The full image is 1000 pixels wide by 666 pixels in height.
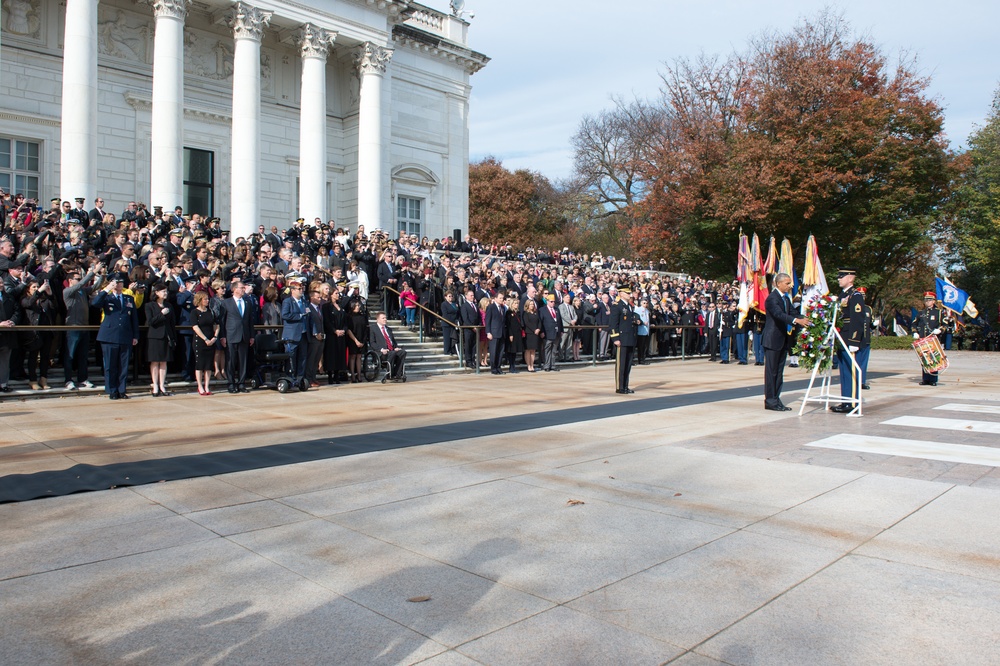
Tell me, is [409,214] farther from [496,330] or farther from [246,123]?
[496,330]

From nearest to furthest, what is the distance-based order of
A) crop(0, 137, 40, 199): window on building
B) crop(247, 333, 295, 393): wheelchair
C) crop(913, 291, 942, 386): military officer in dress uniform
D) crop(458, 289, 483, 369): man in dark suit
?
crop(247, 333, 295, 393): wheelchair < crop(913, 291, 942, 386): military officer in dress uniform < crop(458, 289, 483, 369): man in dark suit < crop(0, 137, 40, 199): window on building

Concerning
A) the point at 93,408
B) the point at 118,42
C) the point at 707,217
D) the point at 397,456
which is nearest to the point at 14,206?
the point at 93,408

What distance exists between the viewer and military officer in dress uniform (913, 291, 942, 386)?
1609cm

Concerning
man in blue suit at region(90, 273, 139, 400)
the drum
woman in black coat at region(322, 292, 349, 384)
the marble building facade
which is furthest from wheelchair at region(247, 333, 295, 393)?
the marble building facade

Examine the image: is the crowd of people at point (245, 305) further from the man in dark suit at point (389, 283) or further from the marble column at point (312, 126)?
the marble column at point (312, 126)

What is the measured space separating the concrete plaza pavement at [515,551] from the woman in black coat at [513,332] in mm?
10202

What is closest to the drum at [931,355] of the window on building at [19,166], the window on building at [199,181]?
the window on building at [199,181]

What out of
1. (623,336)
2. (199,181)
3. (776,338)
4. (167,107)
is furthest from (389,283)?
(199,181)

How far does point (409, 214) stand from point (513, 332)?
19.4m

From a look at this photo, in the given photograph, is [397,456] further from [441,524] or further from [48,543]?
[48,543]

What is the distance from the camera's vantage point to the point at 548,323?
19703mm

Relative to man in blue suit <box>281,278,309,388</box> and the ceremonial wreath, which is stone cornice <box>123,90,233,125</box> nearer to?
man in blue suit <box>281,278,309,388</box>

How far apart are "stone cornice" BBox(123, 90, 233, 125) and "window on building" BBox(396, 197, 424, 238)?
8993 mm

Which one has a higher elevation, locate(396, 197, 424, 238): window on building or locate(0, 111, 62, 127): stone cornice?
locate(0, 111, 62, 127): stone cornice
